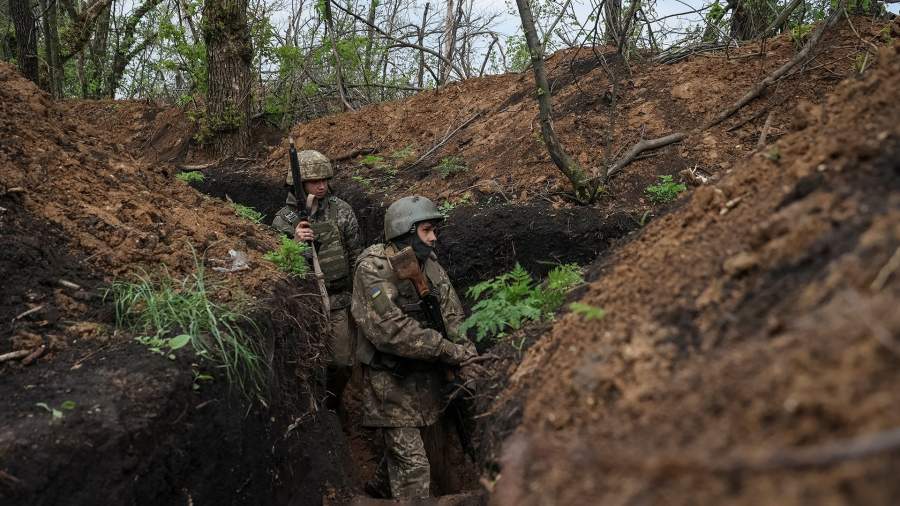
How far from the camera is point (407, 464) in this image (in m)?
5.87

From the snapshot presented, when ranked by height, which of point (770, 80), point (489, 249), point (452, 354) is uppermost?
point (770, 80)

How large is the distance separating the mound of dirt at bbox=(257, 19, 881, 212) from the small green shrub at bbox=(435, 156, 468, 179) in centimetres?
5

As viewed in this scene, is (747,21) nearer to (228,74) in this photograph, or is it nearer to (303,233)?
(303,233)

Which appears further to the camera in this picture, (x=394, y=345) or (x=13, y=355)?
(x=394, y=345)

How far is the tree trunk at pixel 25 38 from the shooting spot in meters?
8.91

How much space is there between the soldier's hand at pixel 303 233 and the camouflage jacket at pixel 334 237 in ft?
0.81

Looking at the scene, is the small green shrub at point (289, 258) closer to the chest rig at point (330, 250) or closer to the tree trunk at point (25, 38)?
the chest rig at point (330, 250)

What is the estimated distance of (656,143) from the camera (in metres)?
7.91

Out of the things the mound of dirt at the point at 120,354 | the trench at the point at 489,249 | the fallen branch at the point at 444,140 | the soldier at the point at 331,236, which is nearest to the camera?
the mound of dirt at the point at 120,354

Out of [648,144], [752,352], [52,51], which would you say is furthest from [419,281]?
[52,51]

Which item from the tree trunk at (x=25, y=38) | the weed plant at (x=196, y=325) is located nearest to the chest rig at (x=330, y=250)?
the weed plant at (x=196, y=325)

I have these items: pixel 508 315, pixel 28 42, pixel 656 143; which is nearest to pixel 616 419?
pixel 508 315

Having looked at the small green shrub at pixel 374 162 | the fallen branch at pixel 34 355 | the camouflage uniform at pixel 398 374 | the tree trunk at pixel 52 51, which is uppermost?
the tree trunk at pixel 52 51

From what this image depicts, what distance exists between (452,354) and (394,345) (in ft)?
1.43
